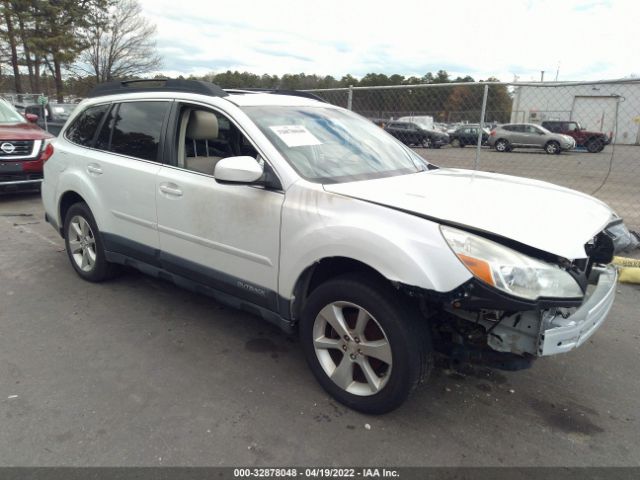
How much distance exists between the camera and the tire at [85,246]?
14.5 feet

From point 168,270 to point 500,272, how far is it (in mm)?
2528

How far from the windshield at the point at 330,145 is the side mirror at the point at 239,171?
25 centimetres

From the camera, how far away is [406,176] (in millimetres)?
3332

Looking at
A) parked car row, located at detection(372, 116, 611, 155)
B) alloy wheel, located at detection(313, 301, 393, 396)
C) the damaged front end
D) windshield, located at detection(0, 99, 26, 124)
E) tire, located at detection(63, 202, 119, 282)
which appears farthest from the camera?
windshield, located at detection(0, 99, 26, 124)

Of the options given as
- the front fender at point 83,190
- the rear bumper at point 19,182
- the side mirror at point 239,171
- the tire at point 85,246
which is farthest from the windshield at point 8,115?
the side mirror at point 239,171

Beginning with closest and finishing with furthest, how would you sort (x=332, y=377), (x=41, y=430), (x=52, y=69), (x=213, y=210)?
(x=41, y=430) → (x=332, y=377) → (x=213, y=210) → (x=52, y=69)

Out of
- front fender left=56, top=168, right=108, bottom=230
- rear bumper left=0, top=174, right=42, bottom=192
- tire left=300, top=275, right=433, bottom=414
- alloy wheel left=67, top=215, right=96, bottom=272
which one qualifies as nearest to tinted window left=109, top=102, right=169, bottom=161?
front fender left=56, top=168, right=108, bottom=230

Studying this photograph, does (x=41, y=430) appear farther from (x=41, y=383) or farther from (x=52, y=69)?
(x=52, y=69)

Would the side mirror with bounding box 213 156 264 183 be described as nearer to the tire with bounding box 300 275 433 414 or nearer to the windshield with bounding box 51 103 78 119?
the tire with bounding box 300 275 433 414

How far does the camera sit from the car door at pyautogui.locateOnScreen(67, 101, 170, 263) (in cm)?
374

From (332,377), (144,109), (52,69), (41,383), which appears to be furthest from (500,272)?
(52,69)

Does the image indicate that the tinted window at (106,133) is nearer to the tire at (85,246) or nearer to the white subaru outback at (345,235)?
the white subaru outback at (345,235)

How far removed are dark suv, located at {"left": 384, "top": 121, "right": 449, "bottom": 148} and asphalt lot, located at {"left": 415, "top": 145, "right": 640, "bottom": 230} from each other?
0.23 metres

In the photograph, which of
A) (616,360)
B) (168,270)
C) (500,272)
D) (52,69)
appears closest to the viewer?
(500,272)
